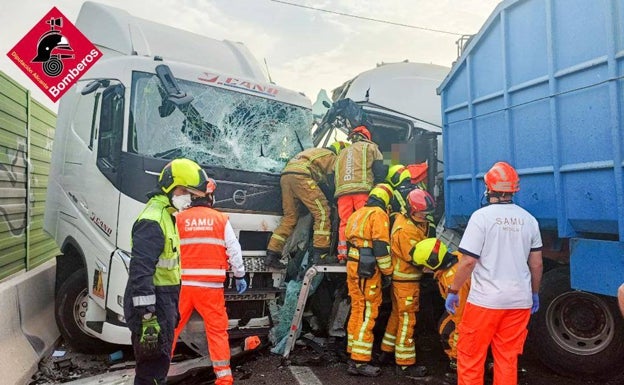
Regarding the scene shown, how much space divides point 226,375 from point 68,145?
312 cm

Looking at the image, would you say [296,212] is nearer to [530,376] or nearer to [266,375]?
[266,375]

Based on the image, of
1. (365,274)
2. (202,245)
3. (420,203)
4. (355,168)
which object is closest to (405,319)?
(365,274)

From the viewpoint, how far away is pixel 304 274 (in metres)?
4.64

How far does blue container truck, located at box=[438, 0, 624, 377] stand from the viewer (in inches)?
117

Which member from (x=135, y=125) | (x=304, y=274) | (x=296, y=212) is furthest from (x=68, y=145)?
(x=304, y=274)

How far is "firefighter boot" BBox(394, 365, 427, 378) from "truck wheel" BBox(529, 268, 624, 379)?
91 cm

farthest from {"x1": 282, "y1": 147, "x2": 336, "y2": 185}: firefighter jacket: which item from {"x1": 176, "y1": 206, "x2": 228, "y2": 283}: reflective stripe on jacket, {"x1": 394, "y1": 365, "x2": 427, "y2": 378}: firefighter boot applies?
{"x1": 394, "y1": 365, "x2": 427, "y2": 378}: firefighter boot

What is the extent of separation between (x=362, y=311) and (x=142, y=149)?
2.41m

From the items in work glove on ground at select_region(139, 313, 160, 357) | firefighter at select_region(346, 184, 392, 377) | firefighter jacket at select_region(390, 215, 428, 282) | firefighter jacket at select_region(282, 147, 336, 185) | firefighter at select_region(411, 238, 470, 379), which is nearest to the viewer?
work glove on ground at select_region(139, 313, 160, 357)

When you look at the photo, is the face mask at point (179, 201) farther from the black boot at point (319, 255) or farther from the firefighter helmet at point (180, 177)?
the black boot at point (319, 255)

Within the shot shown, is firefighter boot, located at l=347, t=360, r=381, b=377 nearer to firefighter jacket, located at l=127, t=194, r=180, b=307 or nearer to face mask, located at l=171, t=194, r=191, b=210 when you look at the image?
firefighter jacket, located at l=127, t=194, r=180, b=307

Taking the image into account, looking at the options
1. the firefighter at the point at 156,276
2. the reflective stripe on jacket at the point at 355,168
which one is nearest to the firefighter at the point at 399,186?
the reflective stripe on jacket at the point at 355,168

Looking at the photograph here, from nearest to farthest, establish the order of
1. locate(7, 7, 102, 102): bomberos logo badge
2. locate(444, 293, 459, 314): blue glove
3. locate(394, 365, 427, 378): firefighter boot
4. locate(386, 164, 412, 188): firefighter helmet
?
locate(444, 293, 459, 314): blue glove, locate(394, 365, 427, 378): firefighter boot, locate(386, 164, 412, 188): firefighter helmet, locate(7, 7, 102, 102): bomberos logo badge

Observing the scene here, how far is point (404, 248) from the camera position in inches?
163
